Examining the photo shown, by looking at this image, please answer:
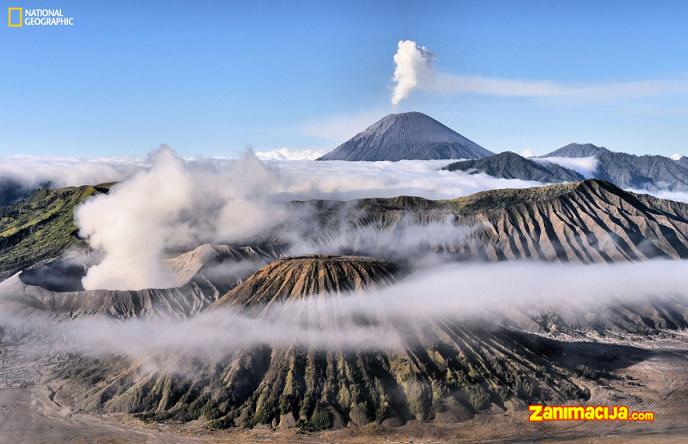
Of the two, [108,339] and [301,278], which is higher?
[301,278]

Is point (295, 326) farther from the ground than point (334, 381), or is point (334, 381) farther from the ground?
point (295, 326)

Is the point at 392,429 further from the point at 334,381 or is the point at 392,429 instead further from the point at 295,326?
the point at 295,326

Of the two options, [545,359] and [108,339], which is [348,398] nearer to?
[545,359]

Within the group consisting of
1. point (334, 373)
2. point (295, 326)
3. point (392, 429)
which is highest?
point (295, 326)

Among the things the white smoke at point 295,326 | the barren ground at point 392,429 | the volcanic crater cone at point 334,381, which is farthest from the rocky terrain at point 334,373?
the barren ground at point 392,429

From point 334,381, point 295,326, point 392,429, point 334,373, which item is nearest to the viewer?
point 392,429

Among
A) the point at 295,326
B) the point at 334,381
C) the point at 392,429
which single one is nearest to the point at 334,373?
the point at 334,381

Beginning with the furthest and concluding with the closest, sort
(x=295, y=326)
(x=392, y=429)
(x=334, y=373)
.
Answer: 1. (x=295, y=326)
2. (x=334, y=373)
3. (x=392, y=429)

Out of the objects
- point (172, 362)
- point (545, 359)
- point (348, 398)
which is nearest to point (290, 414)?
point (348, 398)

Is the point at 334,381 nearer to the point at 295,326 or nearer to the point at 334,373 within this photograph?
the point at 334,373

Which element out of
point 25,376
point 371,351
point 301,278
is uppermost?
point 301,278

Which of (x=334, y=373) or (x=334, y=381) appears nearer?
(x=334, y=381)
